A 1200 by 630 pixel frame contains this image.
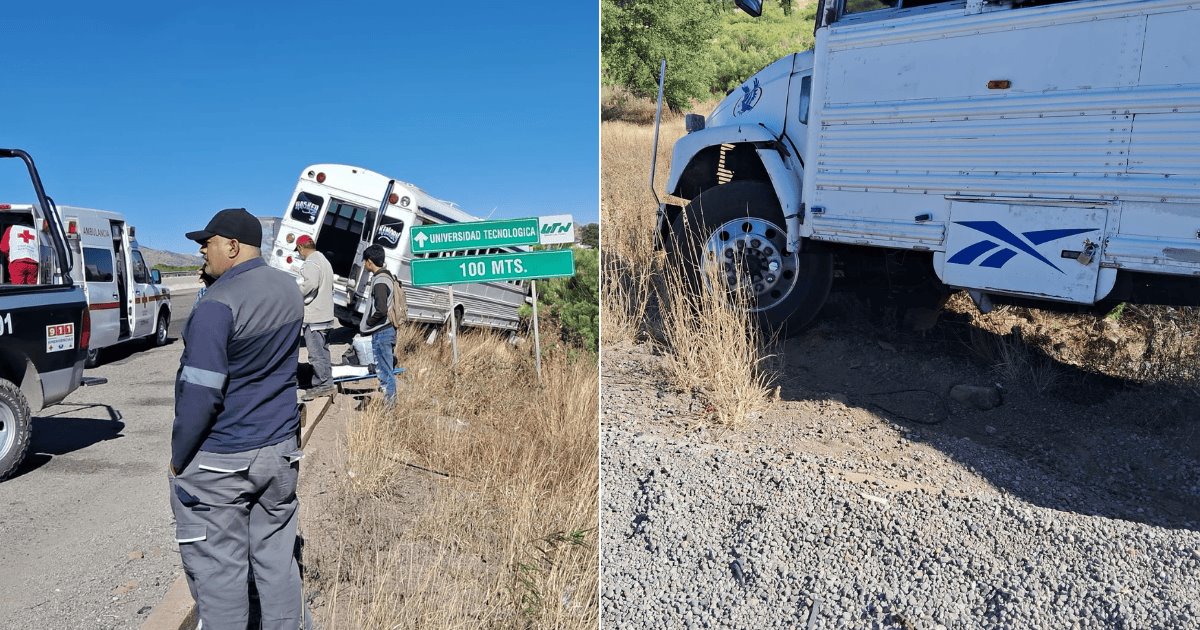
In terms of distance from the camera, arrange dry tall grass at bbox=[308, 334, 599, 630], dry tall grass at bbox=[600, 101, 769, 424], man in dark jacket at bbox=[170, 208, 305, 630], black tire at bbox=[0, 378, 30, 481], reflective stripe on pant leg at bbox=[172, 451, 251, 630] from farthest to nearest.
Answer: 1. black tire at bbox=[0, 378, 30, 481]
2. dry tall grass at bbox=[600, 101, 769, 424]
3. dry tall grass at bbox=[308, 334, 599, 630]
4. reflective stripe on pant leg at bbox=[172, 451, 251, 630]
5. man in dark jacket at bbox=[170, 208, 305, 630]

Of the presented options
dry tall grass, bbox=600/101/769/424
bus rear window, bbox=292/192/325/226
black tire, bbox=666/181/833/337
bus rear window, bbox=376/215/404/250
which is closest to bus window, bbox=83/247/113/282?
bus rear window, bbox=292/192/325/226

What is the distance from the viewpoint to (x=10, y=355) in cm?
685

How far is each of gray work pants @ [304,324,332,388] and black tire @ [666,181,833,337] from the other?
392 cm

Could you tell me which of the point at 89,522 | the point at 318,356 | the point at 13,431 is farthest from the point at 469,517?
the point at 318,356

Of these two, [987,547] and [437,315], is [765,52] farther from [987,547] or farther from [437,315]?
[987,547]

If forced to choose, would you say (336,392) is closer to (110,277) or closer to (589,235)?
(110,277)

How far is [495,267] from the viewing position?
9.45 meters

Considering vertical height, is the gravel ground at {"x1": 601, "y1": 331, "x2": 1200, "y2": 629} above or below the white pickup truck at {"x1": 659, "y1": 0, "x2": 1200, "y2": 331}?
below

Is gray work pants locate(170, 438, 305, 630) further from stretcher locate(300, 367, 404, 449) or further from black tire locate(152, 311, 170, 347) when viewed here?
black tire locate(152, 311, 170, 347)

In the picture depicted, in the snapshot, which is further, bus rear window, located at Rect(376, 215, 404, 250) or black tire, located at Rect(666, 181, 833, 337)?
bus rear window, located at Rect(376, 215, 404, 250)

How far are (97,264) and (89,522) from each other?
307 inches

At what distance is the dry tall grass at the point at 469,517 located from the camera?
12.6 feet

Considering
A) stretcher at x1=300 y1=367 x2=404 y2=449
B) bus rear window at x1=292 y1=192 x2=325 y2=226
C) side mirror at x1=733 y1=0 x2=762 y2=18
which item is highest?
side mirror at x1=733 y1=0 x2=762 y2=18

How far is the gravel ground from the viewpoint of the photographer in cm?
353
